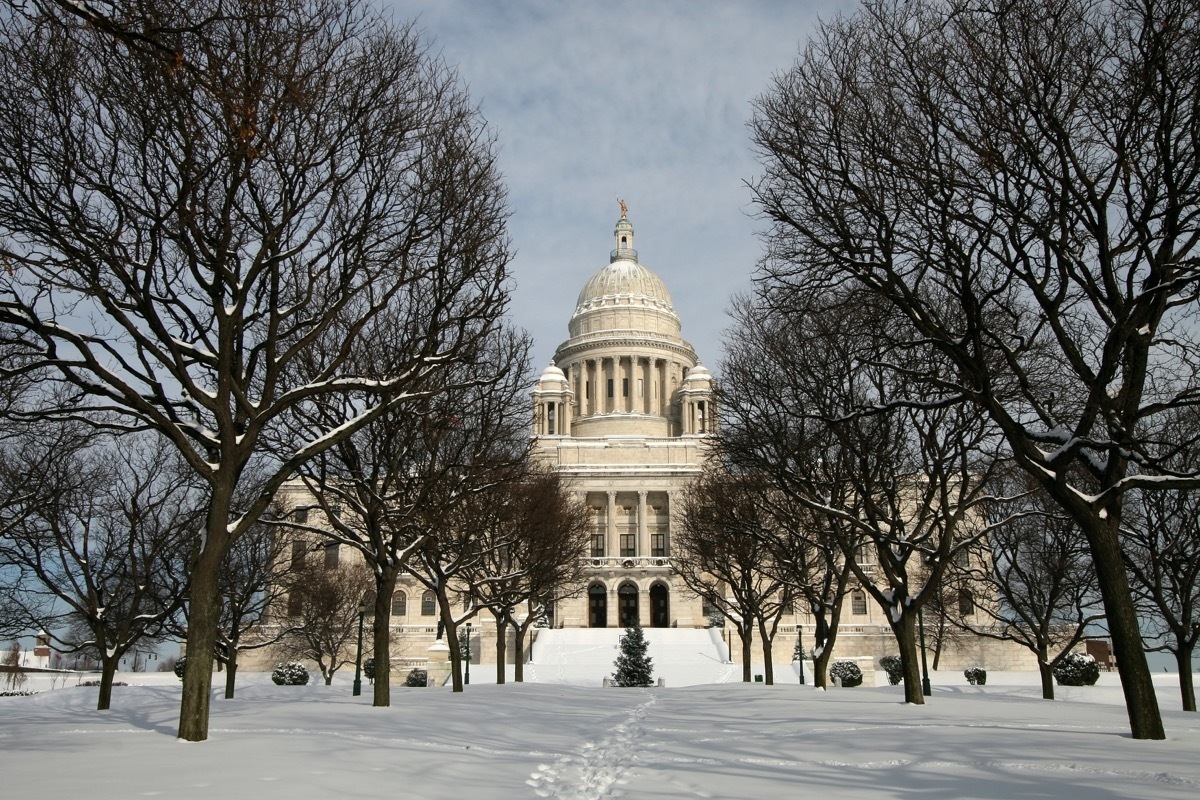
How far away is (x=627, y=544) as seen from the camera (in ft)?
300

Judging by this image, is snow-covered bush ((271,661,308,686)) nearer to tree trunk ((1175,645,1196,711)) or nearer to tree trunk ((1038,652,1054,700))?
tree trunk ((1038,652,1054,700))

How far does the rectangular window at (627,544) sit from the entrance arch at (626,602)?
5.64 m

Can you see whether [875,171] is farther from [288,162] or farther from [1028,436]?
[288,162]

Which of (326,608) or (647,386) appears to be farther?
(647,386)

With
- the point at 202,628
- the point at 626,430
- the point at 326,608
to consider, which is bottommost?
the point at 202,628

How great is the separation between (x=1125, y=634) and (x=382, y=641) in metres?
13.9

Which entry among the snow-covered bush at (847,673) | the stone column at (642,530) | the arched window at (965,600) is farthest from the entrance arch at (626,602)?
the snow-covered bush at (847,673)

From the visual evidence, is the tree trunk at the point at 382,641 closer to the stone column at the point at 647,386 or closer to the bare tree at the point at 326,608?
the bare tree at the point at 326,608

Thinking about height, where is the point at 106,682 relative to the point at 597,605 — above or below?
below

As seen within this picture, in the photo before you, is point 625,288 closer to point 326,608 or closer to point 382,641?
point 326,608

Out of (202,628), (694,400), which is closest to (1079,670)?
(202,628)

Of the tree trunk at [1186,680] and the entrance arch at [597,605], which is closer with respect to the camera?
the tree trunk at [1186,680]

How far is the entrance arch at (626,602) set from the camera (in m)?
85.2

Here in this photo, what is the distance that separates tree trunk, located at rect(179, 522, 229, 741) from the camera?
12.9 metres
